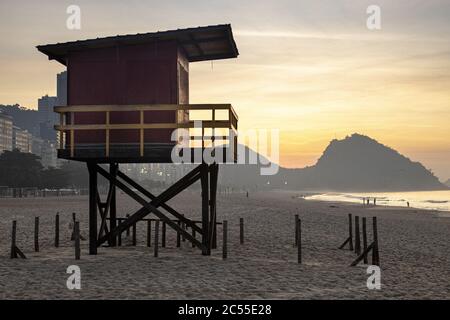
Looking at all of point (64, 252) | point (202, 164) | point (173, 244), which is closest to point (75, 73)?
point (202, 164)

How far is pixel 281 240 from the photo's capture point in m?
22.8

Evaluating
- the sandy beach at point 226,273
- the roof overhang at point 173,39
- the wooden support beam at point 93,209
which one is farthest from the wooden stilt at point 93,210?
the roof overhang at point 173,39

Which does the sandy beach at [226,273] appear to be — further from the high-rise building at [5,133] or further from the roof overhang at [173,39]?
the high-rise building at [5,133]

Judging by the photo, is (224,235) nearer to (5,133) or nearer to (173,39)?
(173,39)

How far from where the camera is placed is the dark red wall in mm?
16328

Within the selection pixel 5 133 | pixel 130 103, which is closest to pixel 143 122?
pixel 130 103

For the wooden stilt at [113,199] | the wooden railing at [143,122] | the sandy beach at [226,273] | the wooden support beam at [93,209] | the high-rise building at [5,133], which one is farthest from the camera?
the high-rise building at [5,133]

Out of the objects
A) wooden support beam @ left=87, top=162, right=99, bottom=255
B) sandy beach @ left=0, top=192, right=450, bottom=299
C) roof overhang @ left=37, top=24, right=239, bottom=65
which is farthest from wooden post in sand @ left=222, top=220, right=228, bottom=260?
roof overhang @ left=37, top=24, right=239, bottom=65

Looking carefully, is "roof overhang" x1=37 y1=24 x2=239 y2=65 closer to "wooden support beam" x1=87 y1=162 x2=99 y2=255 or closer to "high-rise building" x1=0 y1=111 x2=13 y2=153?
"wooden support beam" x1=87 y1=162 x2=99 y2=255

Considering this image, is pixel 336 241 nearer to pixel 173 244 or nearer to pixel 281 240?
pixel 281 240

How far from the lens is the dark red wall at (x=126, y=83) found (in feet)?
53.6
